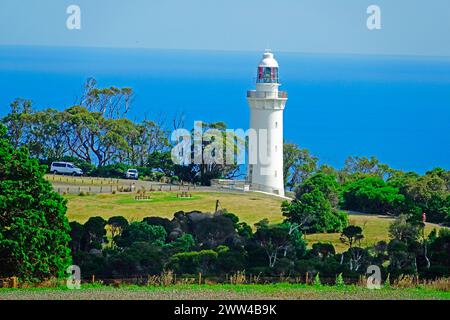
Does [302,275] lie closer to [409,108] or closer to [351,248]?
[351,248]

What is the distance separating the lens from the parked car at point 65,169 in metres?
45.2

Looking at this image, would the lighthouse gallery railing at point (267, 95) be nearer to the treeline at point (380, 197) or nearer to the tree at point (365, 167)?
the treeline at point (380, 197)

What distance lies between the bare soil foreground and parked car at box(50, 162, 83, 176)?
2334 centimetres

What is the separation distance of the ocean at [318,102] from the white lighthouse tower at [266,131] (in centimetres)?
3795

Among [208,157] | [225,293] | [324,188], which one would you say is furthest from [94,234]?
[208,157]

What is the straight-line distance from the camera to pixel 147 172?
1829 inches

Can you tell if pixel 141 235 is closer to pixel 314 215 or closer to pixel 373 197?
pixel 314 215

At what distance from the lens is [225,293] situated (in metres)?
20.6

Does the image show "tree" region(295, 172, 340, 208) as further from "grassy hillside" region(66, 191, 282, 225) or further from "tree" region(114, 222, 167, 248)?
"tree" region(114, 222, 167, 248)

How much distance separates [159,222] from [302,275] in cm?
677

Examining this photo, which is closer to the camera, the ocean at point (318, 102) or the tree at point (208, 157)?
the tree at point (208, 157)

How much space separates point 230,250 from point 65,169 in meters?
18.6

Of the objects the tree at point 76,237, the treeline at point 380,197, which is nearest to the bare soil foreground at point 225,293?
the tree at point 76,237
